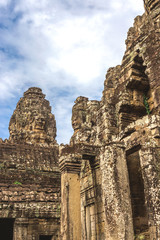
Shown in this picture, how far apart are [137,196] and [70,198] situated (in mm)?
3304

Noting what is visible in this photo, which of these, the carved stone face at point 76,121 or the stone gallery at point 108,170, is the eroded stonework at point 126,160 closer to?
the stone gallery at point 108,170

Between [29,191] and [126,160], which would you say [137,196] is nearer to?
[126,160]

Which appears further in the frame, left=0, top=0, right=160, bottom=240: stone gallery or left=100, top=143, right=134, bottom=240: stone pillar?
left=0, top=0, right=160, bottom=240: stone gallery

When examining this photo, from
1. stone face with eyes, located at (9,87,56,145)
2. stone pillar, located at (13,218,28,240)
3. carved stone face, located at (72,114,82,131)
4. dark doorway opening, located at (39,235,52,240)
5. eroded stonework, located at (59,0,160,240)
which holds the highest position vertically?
stone face with eyes, located at (9,87,56,145)

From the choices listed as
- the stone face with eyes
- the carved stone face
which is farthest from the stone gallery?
the stone face with eyes

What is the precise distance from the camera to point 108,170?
609 cm

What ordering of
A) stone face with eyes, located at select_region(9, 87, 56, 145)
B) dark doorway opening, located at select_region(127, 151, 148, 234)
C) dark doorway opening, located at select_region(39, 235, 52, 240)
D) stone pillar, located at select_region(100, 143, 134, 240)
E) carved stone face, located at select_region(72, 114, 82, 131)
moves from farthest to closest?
stone face with eyes, located at select_region(9, 87, 56, 145) < carved stone face, located at select_region(72, 114, 82, 131) < dark doorway opening, located at select_region(39, 235, 52, 240) < dark doorway opening, located at select_region(127, 151, 148, 234) < stone pillar, located at select_region(100, 143, 134, 240)

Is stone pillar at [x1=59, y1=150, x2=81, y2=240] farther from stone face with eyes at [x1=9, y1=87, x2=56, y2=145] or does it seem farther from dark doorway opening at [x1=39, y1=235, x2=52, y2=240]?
stone face with eyes at [x1=9, y1=87, x2=56, y2=145]

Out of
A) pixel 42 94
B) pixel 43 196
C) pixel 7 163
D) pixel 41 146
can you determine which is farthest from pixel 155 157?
pixel 42 94

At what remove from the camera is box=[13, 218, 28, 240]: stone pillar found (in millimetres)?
12359

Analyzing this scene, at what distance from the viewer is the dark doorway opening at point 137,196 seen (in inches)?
254

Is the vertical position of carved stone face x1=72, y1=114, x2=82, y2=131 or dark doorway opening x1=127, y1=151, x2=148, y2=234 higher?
carved stone face x1=72, y1=114, x2=82, y2=131

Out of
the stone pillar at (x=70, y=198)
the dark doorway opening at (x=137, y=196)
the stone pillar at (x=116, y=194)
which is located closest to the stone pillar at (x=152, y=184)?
the stone pillar at (x=116, y=194)

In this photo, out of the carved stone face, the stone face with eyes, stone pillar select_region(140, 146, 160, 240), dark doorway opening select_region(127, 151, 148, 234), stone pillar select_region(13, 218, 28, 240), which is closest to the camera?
A: stone pillar select_region(140, 146, 160, 240)
